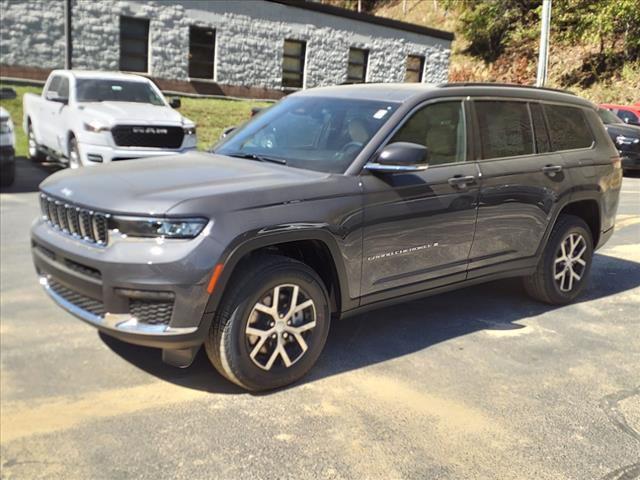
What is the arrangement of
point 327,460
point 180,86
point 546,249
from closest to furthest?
point 327,460
point 546,249
point 180,86

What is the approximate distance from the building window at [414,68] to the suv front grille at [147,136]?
19633 millimetres

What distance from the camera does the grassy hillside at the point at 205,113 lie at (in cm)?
1573

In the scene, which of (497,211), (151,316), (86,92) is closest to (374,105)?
(497,211)

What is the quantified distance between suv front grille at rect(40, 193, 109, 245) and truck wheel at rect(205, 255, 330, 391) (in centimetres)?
75

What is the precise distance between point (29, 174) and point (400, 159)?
367 inches

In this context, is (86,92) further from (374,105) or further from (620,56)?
(620,56)

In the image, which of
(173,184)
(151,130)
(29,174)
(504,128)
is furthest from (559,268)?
(29,174)

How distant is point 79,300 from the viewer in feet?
12.3

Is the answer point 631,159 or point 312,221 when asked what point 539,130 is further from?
point 631,159

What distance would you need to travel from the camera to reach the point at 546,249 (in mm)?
5527

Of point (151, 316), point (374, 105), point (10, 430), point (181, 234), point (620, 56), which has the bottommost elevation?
point (10, 430)

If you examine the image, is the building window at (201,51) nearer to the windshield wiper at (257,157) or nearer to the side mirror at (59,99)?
the side mirror at (59,99)

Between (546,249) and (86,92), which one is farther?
(86,92)

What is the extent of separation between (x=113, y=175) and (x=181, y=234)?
86cm
